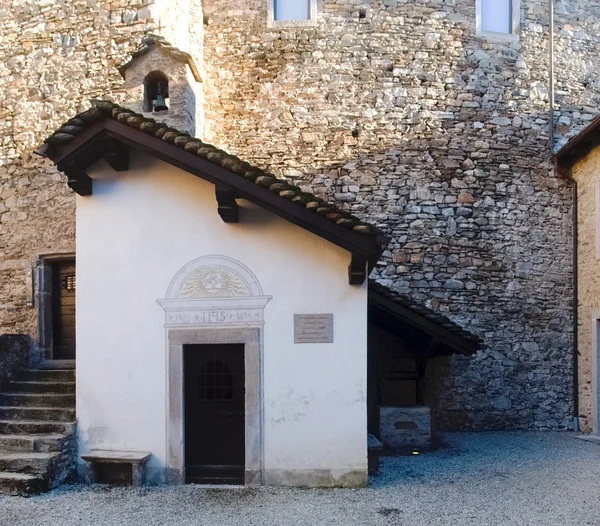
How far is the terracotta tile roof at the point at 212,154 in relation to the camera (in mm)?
5062

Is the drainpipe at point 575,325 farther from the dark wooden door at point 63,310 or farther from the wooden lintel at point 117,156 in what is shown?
the dark wooden door at point 63,310

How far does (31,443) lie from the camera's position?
18.0ft

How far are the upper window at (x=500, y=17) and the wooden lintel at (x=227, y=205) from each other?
645cm

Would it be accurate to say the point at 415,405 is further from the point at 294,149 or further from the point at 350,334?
the point at 294,149

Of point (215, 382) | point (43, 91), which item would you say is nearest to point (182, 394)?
point (215, 382)

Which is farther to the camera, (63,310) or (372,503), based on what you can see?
(63,310)

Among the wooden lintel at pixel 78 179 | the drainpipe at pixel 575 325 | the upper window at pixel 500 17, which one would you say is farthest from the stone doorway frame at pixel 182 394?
the upper window at pixel 500 17

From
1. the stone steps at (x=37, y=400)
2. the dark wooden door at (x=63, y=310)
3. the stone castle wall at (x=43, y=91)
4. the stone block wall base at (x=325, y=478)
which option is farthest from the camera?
the stone castle wall at (x=43, y=91)

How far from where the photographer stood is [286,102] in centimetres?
924

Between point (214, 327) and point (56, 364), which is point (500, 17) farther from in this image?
point (56, 364)

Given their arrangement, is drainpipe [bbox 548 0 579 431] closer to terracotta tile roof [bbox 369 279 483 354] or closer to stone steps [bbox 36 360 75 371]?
terracotta tile roof [bbox 369 279 483 354]

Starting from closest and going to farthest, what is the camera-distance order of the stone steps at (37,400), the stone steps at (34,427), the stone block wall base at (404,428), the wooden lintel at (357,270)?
the wooden lintel at (357,270) < the stone steps at (34,427) < the stone steps at (37,400) < the stone block wall base at (404,428)

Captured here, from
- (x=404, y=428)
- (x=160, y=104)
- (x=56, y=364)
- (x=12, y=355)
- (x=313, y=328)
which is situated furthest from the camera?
(x=160, y=104)

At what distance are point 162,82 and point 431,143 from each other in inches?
172
